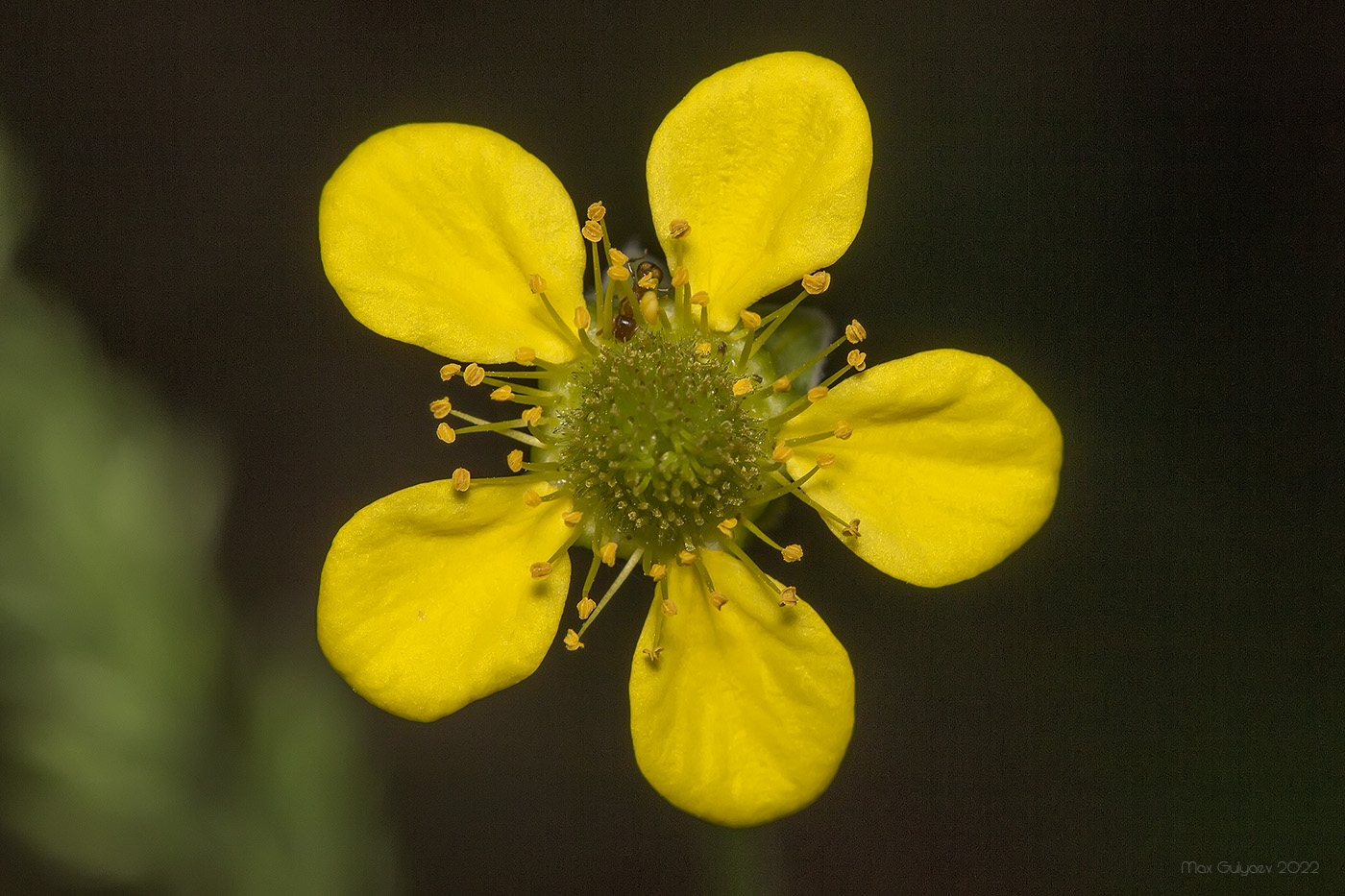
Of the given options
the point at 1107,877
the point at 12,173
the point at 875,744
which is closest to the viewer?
the point at 12,173

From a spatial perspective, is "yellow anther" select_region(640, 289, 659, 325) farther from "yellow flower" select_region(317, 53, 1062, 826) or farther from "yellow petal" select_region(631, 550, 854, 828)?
"yellow petal" select_region(631, 550, 854, 828)

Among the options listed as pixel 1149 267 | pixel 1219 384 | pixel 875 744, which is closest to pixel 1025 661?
pixel 875 744

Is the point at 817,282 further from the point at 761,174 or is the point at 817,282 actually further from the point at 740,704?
the point at 740,704

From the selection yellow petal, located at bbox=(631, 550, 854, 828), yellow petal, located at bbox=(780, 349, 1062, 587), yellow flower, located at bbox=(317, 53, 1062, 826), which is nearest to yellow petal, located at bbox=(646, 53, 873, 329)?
yellow flower, located at bbox=(317, 53, 1062, 826)

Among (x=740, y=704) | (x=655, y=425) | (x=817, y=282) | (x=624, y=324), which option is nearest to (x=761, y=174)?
(x=817, y=282)

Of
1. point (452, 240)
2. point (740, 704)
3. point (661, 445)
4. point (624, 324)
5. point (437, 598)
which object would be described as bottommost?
point (740, 704)

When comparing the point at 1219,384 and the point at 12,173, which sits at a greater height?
the point at 12,173

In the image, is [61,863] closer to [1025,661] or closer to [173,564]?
[173,564]
